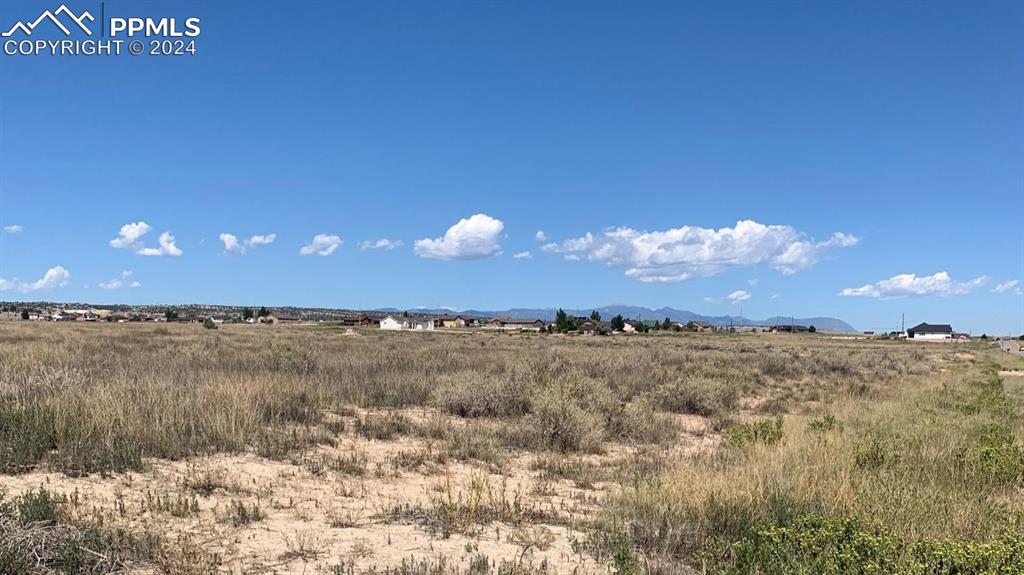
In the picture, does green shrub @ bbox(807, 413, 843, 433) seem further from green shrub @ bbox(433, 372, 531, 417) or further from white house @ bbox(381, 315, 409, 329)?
white house @ bbox(381, 315, 409, 329)

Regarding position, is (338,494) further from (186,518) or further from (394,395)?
(394,395)

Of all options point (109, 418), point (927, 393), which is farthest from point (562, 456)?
point (927, 393)

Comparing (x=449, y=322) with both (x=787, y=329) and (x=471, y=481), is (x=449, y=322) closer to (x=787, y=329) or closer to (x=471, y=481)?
(x=787, y=329)

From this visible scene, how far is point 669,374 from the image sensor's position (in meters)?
18.5

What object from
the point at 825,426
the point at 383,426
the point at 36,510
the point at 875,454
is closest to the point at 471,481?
the point at 383,426

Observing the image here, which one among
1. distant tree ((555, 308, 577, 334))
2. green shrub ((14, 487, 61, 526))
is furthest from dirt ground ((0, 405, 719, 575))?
distant tree ((555, 308, 577, 334))

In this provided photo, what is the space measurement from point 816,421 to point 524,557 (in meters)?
7.81

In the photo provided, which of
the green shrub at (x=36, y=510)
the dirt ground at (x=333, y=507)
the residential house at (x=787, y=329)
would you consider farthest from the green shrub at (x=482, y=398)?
the residential house at (x=787, y=329)

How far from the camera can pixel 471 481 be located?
6.93 meters

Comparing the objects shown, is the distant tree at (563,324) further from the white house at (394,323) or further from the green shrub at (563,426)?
the green shrub at (563,426)

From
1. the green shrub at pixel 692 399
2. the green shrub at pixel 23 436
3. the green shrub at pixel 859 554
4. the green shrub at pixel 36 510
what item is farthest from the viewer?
the green shrub at pixel 692 399

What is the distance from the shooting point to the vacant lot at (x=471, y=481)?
429 cm

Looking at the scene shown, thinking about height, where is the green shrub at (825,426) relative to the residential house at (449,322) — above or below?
above

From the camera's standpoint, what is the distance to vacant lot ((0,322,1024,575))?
4.29 metres
